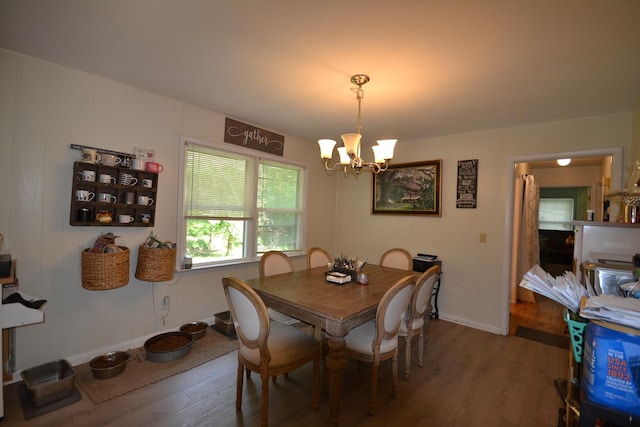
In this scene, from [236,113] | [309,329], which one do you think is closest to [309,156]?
[236,113]

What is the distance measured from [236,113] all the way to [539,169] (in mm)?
5708

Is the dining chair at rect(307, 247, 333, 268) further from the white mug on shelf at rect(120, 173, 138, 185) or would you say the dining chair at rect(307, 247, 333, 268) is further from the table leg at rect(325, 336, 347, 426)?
the white mug on shelf at rect(120, 173, 138, 185)

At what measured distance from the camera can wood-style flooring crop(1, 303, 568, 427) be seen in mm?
1819

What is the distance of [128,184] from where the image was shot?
246 centimetres

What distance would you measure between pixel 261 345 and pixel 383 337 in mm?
811

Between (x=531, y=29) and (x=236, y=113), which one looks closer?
(x=531, y=29)

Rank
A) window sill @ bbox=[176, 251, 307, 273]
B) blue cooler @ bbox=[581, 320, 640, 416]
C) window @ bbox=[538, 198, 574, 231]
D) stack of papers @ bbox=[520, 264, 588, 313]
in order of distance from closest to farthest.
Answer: blue cooler @ bbox=[581, 320, 640, 416] < stack of papers @ bbox=[520, 264, 588, 313] < window sill @ bbox=[176, 251, 307, 273] < window @ bbox=[538, 198, 574, 231]

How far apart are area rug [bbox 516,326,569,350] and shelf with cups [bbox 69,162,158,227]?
13.7 ft

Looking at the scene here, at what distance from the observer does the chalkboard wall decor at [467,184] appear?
3.54 metres

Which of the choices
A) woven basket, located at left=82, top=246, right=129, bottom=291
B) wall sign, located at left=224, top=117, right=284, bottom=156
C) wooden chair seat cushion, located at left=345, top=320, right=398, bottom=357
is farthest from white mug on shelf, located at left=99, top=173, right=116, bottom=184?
wooden chair seat cushion, located at left=345, top=320, right=398, bottom=357

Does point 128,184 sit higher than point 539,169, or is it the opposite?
point 539,169

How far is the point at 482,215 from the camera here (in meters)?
3.49

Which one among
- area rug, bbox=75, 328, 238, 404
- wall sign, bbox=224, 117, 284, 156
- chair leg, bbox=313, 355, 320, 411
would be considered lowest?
area rug, bbox=75, 328, 238, 404

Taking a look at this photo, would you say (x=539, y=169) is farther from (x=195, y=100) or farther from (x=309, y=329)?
(x=195, y=100)
